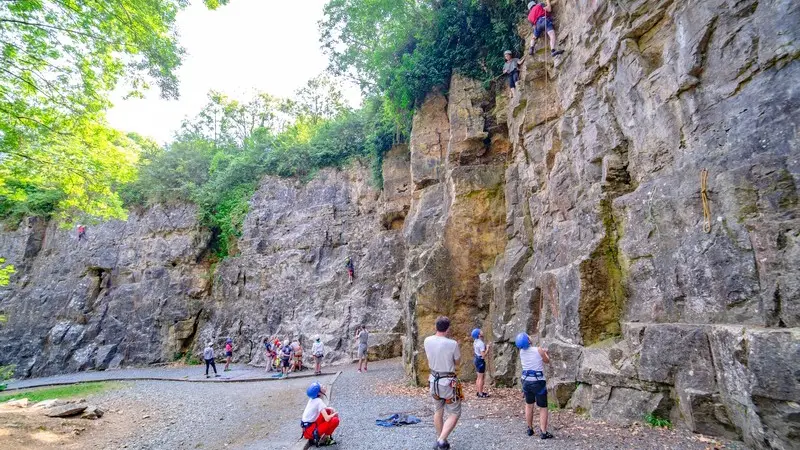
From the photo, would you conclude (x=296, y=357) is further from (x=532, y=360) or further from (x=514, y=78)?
(x=514, y=78)

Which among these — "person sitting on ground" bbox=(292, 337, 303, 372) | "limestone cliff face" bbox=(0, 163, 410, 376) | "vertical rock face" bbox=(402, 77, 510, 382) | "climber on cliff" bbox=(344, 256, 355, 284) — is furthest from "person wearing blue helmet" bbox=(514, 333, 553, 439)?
"climber on cliff" bbox=(344, 256, 355, 284)

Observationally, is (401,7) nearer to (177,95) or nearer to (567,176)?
(177,95)

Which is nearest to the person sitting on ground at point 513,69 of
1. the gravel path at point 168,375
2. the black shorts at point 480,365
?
the black shorts at point 480,365

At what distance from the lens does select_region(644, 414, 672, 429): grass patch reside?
560 cm

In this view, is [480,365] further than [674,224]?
→ Yes

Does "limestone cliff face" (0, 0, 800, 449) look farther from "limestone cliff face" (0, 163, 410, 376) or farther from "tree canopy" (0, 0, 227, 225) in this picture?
"tree canopy" (0, 0, 227, 225)

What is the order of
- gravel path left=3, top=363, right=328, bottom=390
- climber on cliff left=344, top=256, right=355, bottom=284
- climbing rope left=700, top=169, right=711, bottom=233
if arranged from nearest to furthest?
climbing rope left=700, top=169, right=711, bottom=233 < gravel path left=3, top=363, right=328, bottom=390 < climber on cliff left=344, top=256, right=355, bottom=284

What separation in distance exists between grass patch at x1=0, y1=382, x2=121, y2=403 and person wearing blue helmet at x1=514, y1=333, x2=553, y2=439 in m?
17.3

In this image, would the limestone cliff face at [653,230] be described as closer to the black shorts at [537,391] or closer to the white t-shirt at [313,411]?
the black shorts at [537,391]

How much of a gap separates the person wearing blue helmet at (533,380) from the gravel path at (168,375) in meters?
10.9

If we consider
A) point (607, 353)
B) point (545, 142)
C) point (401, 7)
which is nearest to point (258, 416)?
point (607, 353)

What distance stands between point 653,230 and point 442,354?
424 centimetres

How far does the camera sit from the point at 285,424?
7918 mm

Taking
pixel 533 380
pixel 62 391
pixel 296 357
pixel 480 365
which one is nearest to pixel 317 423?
pixel 533 380
